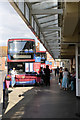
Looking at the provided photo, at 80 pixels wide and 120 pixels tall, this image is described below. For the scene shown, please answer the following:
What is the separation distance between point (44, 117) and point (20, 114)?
906 millimetres

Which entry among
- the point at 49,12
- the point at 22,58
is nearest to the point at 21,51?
the point at 22,58

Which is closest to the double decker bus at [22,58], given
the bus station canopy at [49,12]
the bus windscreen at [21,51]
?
the bus windscreen at [21,51]

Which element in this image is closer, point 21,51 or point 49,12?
point 49,12

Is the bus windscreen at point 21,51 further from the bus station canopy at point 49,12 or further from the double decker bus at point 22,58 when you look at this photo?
the bus station canopy at point 49,12

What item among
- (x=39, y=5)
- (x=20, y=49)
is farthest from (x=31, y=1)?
(x=20, y=49)

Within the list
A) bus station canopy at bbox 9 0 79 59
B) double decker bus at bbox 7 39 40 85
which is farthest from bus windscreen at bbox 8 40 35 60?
bus station canopy at bbox 9 0 79 59

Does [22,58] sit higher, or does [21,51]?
[21,51]

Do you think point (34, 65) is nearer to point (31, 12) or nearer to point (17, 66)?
point (17, 66)

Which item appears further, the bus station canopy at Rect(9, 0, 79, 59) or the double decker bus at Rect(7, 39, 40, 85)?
the double decker bus at Rect(7, 39, 40, 85)

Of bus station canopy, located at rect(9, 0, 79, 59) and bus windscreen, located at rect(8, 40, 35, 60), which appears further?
bus windscreen, located at rect(8, 40, 35, 60)

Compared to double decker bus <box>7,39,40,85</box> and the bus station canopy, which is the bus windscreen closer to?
double decker bus <box>7,39,40,85</box>

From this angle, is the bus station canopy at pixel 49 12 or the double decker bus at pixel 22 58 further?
the double decker bus at pixel 22 58

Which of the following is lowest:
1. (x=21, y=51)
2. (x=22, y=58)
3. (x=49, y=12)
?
(x=22, y=58)

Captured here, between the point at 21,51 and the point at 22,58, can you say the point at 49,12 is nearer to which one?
the point at 21,51
